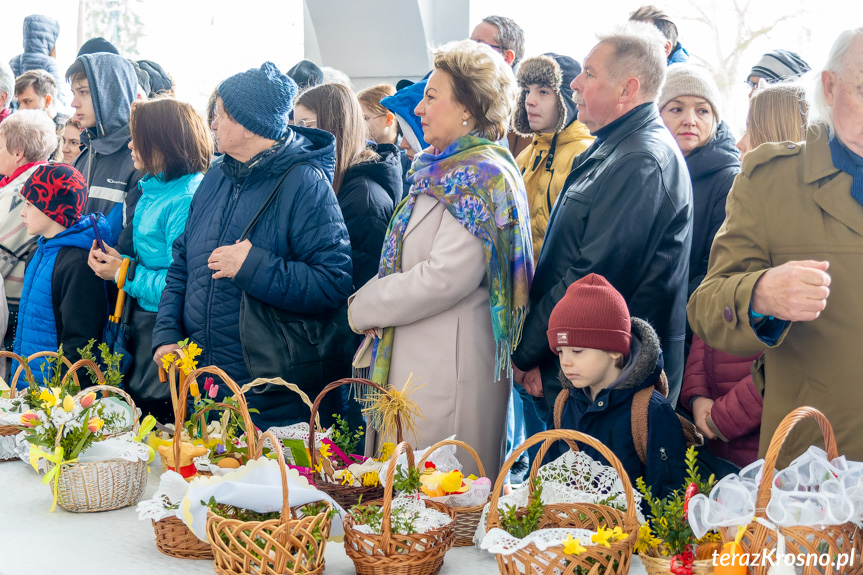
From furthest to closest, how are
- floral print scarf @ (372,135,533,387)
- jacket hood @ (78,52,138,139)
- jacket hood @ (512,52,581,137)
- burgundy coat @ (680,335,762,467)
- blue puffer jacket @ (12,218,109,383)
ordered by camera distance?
jacket hood @ (78,52,138,139) → jacket hood @ (512,52,581,137) → blue puffer jacket @ (12,218,109,383) → floral print scarf @ (372,135,533,387) → burgundy coat @ (680,335,762,467)

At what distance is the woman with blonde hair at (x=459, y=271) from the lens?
2.52m

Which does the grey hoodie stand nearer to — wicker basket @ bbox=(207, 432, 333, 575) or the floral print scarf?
the floral print scarf

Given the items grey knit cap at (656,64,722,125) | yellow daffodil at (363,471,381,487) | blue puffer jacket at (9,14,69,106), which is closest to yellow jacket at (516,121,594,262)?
grey knit cap at (656,64,722,125)

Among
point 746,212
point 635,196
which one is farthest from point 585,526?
point 635,196

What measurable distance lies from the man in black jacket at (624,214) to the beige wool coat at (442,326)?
148 millimetres

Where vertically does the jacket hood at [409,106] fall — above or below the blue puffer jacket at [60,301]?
above

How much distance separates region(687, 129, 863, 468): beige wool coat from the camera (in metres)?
1.70

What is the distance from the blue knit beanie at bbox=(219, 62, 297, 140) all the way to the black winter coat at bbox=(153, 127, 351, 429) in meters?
0.08

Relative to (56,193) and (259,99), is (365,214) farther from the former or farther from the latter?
(56,193)

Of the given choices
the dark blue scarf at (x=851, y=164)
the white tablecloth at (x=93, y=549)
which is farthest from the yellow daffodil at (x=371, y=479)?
the dark blue scarf at (x=851, y=164)

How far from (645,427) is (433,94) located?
4.12ft

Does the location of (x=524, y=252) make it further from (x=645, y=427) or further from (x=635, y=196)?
(x=645, y=427)

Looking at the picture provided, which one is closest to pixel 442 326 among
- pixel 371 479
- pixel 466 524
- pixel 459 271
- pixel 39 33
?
pixel 459 271

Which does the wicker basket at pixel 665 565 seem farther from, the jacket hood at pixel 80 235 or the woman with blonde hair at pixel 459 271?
the jacket hood at pixel 80 235
